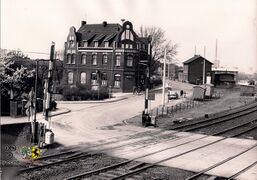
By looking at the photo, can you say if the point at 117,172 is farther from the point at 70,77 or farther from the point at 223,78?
the point at 223,78

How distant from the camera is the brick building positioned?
28969 mm

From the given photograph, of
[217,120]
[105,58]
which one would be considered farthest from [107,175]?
[105,58]

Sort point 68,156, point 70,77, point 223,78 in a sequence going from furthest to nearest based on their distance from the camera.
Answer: point 223,78
point 70,77
point 68,156

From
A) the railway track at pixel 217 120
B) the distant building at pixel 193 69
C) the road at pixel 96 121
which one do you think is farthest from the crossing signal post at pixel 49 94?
the distant building at pixel 193 69

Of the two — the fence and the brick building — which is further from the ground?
the brick building

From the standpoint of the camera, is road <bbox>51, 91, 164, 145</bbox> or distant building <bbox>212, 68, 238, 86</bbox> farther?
distant building <bbox>212, 68, 238, 86</bbox>

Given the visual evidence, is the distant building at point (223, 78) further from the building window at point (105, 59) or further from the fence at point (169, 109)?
the building window at point (105, 59)

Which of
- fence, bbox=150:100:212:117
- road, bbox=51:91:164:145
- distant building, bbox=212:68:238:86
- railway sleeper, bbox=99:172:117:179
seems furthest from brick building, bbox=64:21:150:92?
distant building, bbox=212:68:238:86

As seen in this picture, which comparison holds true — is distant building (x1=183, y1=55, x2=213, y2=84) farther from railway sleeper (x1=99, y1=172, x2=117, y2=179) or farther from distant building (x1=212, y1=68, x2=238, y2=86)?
railway sleeper (x1=99, y1=172, x2=117, y2=179)

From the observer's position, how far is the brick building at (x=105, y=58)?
28969 mm

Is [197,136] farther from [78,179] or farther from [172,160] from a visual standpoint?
[78,179]

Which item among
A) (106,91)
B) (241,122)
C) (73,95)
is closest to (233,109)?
(241,122)

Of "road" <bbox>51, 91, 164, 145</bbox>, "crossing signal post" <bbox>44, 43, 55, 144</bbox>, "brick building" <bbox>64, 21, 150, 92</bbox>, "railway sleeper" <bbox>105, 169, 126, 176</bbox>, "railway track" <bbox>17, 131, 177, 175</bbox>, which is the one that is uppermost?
"brick building" <bbox>64, 21, 150, 92</bbox>

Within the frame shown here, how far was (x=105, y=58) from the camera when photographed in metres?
34.0
